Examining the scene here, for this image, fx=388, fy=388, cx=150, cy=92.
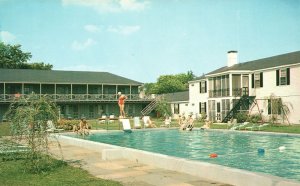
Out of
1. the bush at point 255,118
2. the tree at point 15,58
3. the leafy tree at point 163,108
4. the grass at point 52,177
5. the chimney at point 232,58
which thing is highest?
the tree at point 15,58

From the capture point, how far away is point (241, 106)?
119ft

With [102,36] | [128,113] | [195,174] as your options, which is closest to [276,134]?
[195,174]

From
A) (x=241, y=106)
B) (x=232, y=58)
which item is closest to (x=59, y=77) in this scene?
(x=232, y=58)

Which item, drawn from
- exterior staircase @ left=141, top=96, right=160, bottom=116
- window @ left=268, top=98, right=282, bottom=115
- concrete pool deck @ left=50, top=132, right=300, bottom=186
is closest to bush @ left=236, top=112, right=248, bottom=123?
window @ left=268, top=98, right=282, bottom=115

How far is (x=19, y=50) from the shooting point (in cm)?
7131

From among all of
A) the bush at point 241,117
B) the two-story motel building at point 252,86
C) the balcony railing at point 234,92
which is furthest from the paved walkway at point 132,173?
the balcony railing at point 234,92

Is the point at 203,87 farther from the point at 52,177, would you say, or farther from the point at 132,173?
the point at 52,177

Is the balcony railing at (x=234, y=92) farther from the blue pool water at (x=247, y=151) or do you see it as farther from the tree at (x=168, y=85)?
the tree at (x=168, y=85)

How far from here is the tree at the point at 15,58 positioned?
6880 centimetres

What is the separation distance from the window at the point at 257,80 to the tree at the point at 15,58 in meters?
45.8

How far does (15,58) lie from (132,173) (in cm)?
6611

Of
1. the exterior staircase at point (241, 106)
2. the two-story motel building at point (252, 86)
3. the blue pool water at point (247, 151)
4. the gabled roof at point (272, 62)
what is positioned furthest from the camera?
the exterior staircase at point (241, 106)

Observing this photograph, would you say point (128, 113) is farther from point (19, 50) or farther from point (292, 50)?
point (19, 50)

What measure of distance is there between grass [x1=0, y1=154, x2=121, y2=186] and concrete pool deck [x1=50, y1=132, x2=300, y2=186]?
46cm
